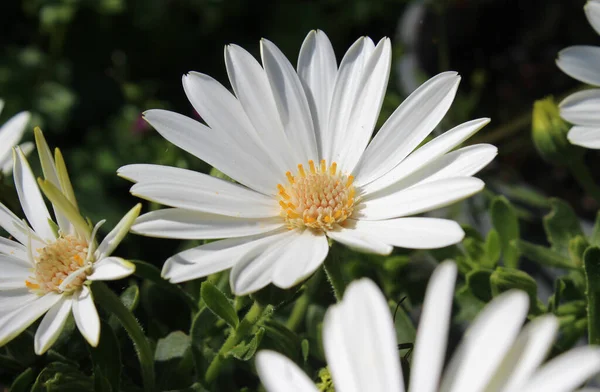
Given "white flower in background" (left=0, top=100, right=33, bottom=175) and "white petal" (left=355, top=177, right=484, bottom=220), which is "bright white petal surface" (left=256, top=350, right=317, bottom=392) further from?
"white flower in background" (left=0, top=100, right=33, bottom=175)

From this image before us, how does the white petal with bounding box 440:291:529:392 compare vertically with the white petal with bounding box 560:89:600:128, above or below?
below

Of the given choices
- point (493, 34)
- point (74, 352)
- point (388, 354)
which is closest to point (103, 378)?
point (74, 352)

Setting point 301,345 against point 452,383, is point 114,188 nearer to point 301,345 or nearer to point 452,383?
point 301,345

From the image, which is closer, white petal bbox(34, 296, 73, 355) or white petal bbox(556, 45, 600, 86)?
white petal bbox(34, 296, 73, 355)

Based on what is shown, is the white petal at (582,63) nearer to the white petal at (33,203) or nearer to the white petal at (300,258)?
the white petal at (300,258)

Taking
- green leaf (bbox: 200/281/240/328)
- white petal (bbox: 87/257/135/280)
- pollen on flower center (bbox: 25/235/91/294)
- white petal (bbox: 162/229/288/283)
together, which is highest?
pollen on flower center (bbox: 25/235/91/294)

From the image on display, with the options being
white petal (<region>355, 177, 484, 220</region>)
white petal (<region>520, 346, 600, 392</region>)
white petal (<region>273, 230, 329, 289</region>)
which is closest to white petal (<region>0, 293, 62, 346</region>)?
white petal (<region>273, 230, 329, 289</region>)
